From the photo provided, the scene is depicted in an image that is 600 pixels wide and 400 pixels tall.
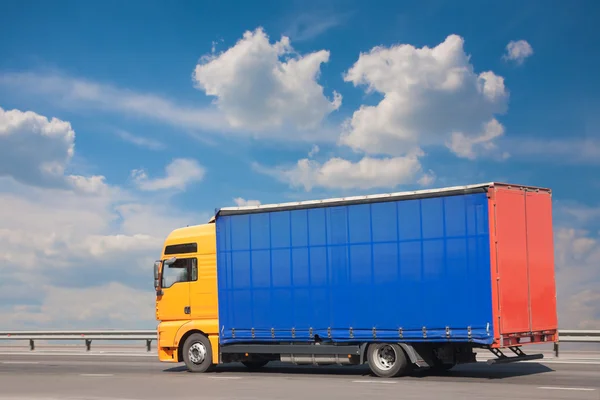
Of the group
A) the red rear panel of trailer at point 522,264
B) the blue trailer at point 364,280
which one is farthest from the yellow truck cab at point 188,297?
the red rear panel of trailer at point 522,264

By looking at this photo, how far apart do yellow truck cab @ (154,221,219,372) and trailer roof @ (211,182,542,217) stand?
1.17 meters

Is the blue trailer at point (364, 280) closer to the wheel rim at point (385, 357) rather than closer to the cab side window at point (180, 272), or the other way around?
the wheel rim at point (385, 357)

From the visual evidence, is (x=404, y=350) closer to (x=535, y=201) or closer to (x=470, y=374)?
(x=470, y=374)

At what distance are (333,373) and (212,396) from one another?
531 cm

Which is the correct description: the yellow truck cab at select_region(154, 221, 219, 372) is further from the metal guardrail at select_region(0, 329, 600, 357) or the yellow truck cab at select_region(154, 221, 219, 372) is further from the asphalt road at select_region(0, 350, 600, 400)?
the metal guardrail at select_region(0, 329, 600, 357)

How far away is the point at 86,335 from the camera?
33.0 metres

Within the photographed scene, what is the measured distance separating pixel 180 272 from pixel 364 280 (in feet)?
17.4

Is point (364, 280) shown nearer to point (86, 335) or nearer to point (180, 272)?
point (180, 272)

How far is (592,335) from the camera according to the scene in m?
23.7

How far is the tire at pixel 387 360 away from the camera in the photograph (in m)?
17.7

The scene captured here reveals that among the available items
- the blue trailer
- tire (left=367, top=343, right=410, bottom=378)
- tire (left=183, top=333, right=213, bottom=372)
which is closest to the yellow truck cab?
tire (left=183, top=333, right=213, bottom=372)

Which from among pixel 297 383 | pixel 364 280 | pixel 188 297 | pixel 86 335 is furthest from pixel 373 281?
pixel 86 335

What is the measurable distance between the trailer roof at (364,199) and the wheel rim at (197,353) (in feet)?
10.7

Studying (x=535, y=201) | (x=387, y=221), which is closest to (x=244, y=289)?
(x=387, y=221)
